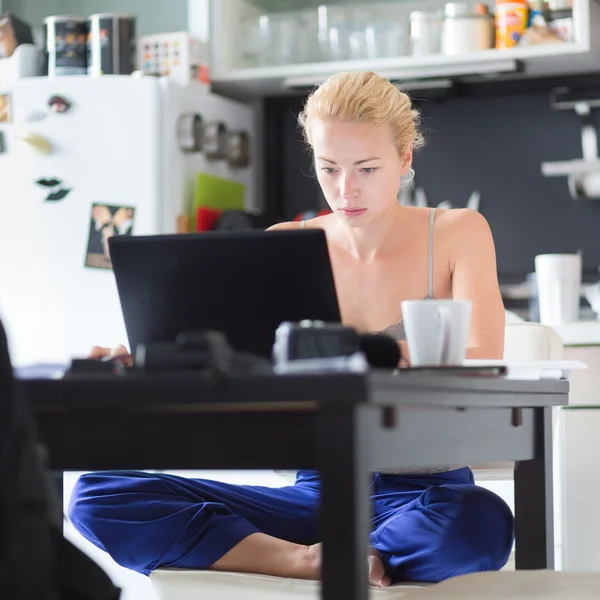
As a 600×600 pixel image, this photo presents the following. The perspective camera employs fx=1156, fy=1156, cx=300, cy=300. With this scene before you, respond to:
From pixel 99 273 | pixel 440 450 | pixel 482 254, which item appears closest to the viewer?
pixel 440 450

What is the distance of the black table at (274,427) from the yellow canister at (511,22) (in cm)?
230

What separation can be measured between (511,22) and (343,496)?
8.32 ft

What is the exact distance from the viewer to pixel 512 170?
3455 millimetres

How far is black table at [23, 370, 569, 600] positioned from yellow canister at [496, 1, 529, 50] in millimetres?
2303

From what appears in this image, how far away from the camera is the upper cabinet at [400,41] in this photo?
3.13 m

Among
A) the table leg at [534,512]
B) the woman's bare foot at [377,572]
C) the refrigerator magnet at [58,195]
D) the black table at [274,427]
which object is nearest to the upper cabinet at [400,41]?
the refrigerator magnet at [58,195]

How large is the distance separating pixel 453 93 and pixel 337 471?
8.97ft

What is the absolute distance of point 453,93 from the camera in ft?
11.3

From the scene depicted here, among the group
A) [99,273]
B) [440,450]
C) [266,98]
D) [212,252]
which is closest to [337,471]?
[440,450]

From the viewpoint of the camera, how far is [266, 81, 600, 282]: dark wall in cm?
339

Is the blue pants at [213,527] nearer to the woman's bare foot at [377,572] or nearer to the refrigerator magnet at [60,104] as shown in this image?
the woman's bare foot at [377,572]

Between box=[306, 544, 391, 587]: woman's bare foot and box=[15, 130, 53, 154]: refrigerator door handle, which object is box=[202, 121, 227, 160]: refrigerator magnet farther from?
box=[306, 544, 391, 587]: woman's bare foot

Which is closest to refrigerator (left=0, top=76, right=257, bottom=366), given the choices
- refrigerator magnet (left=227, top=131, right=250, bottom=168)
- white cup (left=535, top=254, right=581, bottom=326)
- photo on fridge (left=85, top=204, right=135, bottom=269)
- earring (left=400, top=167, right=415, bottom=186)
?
photo on fridge (left=85, top=204, right=135, bottom=269)

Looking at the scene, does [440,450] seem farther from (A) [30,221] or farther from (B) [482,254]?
(A) [30,221]
